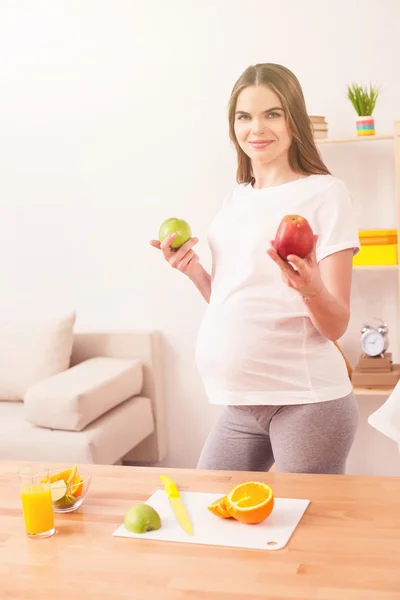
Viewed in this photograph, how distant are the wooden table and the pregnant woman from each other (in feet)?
0.80

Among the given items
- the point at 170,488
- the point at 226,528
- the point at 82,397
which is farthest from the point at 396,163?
the point at 226,528

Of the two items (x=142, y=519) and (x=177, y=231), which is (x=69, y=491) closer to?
(x=142, y=519)

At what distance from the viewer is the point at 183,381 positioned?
13.7 feet

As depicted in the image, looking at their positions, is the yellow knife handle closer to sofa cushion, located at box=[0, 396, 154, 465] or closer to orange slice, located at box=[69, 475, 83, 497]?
orange slice, located at box=[69, 475, 83, 497]

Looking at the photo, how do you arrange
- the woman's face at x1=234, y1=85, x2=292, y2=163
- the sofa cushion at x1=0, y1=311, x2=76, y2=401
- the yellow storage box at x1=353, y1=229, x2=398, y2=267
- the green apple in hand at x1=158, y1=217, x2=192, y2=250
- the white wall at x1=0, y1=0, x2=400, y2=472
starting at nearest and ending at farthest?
the woman's face at x1=234, y1=85, x2=292, y2=163
the green apple in hand at x1=158, y1=217, x2=192, y2=250
the yellow storage box at x1=353, y1=229, x2=398, y2=267
the white wall at x1=0, y1=0, x2=400, y2=472
the sofa cushion at x1=0, y1=311, x2=76, y2=401

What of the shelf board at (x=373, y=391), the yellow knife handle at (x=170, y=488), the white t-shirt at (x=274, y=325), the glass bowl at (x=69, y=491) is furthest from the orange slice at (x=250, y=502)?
the shelf board at (x=373, y=391)

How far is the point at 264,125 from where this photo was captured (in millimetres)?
1997

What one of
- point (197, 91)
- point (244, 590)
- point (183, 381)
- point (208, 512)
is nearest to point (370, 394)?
point (183, 381)

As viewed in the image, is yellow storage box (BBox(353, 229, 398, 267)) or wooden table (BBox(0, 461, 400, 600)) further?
yellow storage box (BBox(353, 229, 398, 267))

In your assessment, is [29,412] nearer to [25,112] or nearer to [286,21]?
[25,112]

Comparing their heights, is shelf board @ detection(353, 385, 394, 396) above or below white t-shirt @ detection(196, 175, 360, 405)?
below

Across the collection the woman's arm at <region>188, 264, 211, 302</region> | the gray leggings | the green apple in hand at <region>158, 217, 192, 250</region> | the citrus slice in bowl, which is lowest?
the gray leggings

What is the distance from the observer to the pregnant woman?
188 cm

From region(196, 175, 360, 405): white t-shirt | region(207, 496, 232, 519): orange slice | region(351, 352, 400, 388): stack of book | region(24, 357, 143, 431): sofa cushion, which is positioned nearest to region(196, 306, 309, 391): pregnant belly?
region(196, 175, 360, 405): white t-shirt
